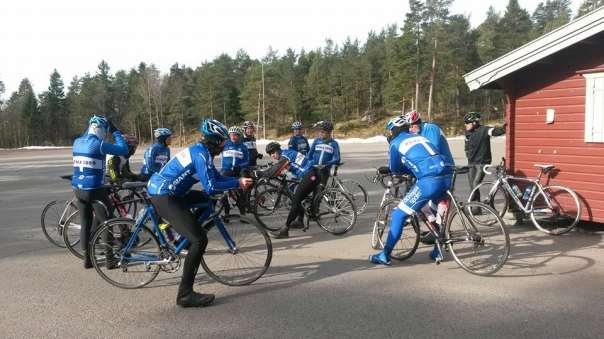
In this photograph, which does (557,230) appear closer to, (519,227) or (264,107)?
(519,227)

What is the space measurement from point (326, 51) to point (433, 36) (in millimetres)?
30195

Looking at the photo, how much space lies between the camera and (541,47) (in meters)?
7.21

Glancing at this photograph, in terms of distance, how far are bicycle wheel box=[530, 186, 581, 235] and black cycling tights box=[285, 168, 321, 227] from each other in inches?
143

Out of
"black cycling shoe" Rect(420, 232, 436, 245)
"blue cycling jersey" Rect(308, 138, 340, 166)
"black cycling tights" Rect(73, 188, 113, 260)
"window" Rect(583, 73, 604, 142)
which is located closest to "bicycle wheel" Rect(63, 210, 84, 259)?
"black cycling tights" Rect(73, 188, 113, 260)

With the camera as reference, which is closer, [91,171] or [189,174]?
[189,174]

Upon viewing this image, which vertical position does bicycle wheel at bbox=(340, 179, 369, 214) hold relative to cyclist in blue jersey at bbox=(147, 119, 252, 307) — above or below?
below

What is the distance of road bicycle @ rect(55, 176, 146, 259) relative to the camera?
20.5ft

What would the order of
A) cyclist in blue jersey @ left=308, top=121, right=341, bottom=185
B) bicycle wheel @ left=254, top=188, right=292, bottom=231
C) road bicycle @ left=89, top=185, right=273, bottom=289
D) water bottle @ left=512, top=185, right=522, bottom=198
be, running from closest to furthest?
road bicycle @ left=89, top=185, right=273, bottom=289 < water bottle @ left=512, top=185, right=522, bottom=198 < cyclist in blue jersey @ left=308, top=121, right=341, bottom=185 < bicycle wheel @ left=254, top=188, right=292, bottom=231

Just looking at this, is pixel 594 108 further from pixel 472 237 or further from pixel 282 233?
pixel 282 233

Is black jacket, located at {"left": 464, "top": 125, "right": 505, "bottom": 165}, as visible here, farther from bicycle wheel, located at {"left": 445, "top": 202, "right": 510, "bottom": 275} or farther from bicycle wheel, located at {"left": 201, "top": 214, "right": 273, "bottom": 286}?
bicycle wheel, located at {"left": 201, "top": 214, "right": 273, "bottom": 286}

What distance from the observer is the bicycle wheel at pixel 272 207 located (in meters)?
7.97

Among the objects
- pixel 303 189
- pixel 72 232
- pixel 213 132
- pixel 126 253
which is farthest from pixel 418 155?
pixel 72 232

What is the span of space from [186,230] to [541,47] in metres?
6.34

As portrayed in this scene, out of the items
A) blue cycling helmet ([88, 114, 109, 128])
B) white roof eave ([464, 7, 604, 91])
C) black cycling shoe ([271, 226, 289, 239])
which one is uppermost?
white roof eave ([464, 7, 604, 91])
